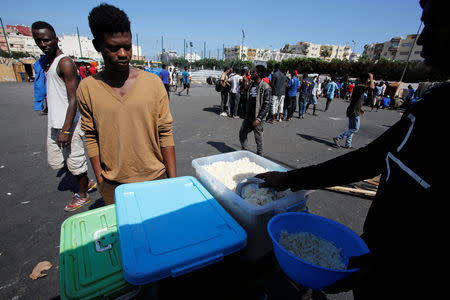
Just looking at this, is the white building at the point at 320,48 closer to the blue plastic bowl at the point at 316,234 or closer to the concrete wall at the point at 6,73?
the concrete wall at the point at 6,73

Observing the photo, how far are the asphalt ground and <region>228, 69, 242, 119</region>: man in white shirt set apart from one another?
1660mm

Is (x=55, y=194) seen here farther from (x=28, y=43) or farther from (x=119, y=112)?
(x=28, y=43)

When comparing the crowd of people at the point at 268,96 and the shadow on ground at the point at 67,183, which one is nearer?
the shadow on ground at the point at 67,183

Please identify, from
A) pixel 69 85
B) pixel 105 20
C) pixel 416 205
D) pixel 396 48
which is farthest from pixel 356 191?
pixel 396 48

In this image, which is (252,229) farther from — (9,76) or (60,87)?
A: (9,76)

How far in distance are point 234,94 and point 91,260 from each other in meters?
9.70

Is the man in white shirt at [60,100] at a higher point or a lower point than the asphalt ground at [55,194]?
higher

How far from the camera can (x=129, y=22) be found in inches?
62.4

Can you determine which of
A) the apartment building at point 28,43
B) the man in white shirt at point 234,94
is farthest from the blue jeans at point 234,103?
the apartment building at point 28,43

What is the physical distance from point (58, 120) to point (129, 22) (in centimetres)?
189

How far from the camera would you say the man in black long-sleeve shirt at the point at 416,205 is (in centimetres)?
70

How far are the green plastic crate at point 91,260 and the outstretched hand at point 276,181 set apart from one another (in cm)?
88

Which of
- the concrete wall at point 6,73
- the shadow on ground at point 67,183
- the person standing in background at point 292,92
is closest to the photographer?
the shadow on ground at point 67,183

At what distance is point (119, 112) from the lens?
153cm
